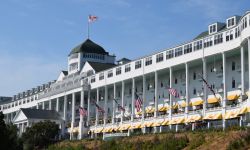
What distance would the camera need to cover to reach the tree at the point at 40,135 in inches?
4112

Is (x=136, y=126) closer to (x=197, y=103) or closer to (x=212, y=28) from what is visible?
(x=197, y=103)

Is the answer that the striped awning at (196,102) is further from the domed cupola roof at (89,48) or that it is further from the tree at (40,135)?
the domed cupola roof at (89,48)

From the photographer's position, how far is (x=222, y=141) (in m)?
53.2

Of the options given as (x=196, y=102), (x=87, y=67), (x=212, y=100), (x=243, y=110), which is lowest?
(x=243, y=110)

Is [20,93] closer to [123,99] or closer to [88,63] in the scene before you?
[88,63]

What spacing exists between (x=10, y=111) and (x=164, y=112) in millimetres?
91821

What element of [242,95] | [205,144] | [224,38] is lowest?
[205,144]

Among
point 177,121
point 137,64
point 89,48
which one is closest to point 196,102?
point 177,121

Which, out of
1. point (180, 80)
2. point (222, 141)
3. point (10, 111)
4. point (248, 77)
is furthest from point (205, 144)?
point (10, 111)

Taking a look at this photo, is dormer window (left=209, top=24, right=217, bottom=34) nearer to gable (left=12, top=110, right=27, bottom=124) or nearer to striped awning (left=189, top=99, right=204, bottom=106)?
striped awning (left=189, top=99, right=204, bottom=106)

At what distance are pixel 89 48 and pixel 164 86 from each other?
43.2m

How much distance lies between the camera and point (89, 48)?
460 feet

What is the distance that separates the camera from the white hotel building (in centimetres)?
7906

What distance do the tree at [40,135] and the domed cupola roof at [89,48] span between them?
3409 centimetres
